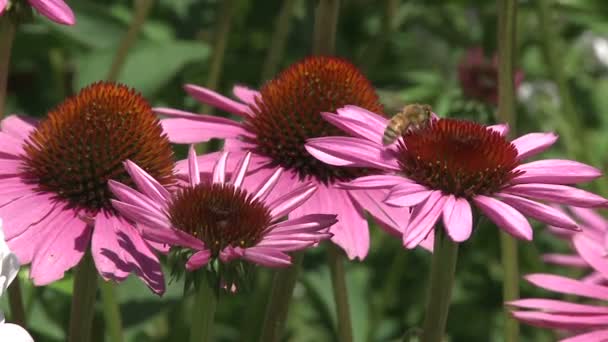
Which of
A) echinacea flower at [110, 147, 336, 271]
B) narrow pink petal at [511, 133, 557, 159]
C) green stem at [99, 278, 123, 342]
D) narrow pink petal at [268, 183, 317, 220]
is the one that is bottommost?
green stem at [99, 278, 123, 342]

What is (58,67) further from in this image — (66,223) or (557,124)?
(66,223)

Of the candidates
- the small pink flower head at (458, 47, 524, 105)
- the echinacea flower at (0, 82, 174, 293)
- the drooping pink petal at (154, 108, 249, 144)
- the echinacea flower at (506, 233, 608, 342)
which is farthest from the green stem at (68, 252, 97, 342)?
the small pink flower head at (458, 47, 524, 105)

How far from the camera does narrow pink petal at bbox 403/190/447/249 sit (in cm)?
92

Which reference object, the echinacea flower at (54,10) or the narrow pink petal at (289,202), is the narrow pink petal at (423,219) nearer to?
the narrow pink petal at (289,202)

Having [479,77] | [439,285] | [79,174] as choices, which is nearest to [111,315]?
[79,174]

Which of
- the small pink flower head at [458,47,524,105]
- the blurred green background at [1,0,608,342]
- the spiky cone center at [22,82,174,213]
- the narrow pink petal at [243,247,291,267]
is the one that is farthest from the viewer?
the small pink flower head at [458,47,524,105]

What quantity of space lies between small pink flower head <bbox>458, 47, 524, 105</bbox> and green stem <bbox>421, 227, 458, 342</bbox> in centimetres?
99

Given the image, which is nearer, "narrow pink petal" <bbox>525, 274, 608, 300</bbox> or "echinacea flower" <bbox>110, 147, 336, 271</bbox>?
"echinacea flower" <bbox>110, 147, 336, 271</bbox>

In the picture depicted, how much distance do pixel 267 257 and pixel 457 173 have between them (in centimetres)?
21

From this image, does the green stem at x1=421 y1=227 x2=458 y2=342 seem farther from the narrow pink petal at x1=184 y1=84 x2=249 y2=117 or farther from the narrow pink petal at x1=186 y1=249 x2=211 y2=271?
the narrow pink petal at x1=184 y1=84 x2=249 y2=117

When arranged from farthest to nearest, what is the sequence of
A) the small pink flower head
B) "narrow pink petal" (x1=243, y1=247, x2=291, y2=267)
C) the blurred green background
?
the small pink flower head, the blurred green background, "narrow pink petal" (x1=243, y1=247, x2=291, y2=267)

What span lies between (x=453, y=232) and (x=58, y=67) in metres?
1.41

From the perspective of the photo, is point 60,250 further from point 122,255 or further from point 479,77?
point 479,77

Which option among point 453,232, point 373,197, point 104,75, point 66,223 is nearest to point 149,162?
point 66,223
